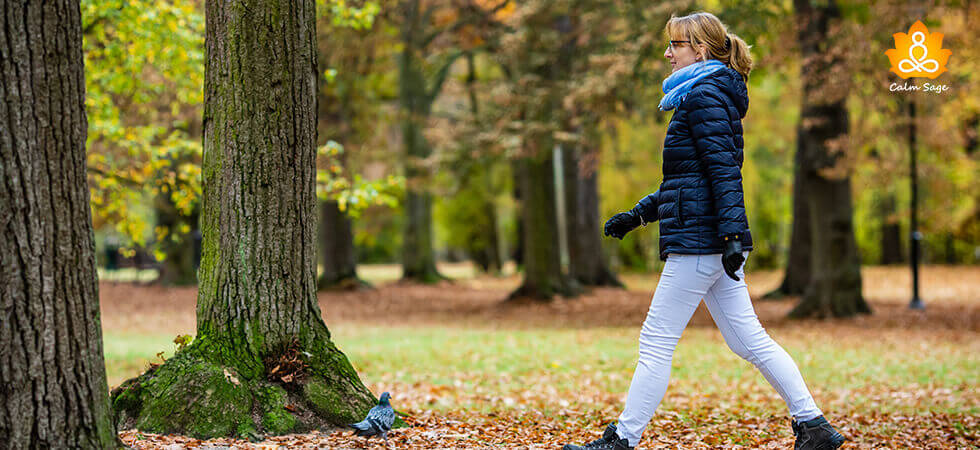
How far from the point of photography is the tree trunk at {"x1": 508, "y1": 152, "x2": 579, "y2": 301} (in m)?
17.9

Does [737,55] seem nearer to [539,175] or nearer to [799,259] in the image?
[539,175]

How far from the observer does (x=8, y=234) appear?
299 cm

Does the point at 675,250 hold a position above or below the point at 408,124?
below

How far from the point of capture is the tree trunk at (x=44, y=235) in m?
3.00

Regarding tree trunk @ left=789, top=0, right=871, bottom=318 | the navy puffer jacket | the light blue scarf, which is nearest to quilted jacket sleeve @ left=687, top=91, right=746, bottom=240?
the navy puffer jacket

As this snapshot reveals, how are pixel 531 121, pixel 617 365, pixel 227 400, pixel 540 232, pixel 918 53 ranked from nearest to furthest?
A: pixel 227 400 < pixel 617 365 < pixel 918 53 < pixel 531 121 < pixel 540 232

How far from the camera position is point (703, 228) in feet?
12.3

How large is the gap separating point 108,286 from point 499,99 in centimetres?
1337

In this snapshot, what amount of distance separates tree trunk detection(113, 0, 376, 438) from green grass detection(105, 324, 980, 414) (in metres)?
1.47

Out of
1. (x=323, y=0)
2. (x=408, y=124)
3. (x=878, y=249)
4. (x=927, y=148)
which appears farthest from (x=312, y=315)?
(x=878, y=249)

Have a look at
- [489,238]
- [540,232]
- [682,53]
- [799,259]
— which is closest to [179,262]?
[540,232]

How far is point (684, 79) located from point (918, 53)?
10.5 m

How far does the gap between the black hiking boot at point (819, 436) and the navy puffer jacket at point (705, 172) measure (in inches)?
36.0

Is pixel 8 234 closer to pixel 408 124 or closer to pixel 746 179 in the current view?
pixel 408 124
